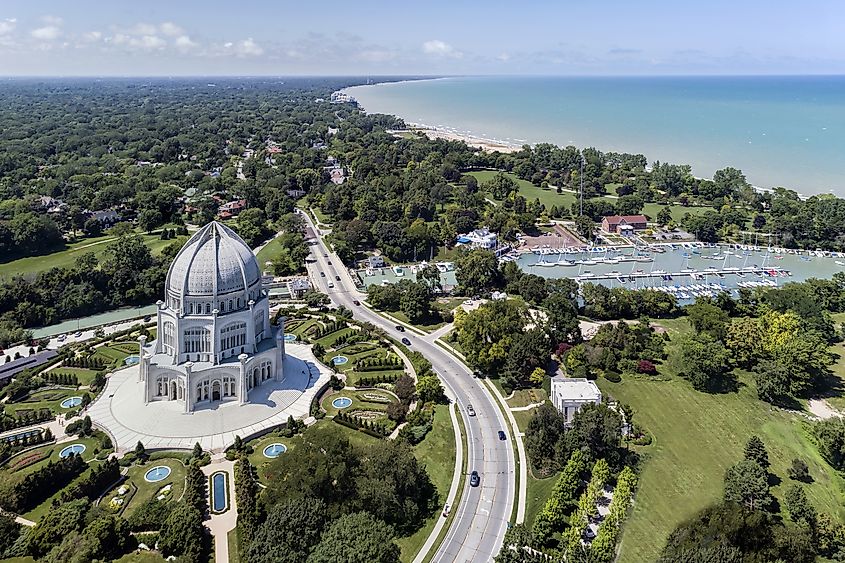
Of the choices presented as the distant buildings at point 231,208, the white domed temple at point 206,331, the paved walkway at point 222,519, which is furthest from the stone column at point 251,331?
the distant buildings at point 231,208

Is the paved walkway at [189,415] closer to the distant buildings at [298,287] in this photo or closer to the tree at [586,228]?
the distant buildings at [298,287]

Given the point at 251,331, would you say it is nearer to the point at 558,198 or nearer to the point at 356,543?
the point at 356,543

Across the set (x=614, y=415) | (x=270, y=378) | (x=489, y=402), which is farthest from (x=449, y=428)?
(x=270, y=378)

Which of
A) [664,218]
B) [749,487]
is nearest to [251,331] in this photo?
[749,487]

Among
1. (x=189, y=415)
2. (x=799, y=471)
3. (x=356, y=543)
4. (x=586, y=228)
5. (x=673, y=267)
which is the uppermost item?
(x=586, y=228)

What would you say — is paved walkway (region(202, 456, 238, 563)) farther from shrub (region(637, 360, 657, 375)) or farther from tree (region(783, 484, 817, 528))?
shrub (region(637, 360, 657, 375))

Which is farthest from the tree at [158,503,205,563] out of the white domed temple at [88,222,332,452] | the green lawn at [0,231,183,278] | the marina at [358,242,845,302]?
the green lawn at [0,231,183,278]
